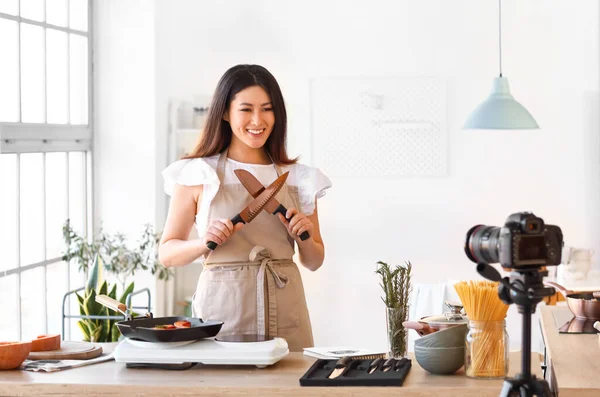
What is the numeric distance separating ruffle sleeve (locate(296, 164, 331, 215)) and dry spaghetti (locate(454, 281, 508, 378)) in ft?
3.24

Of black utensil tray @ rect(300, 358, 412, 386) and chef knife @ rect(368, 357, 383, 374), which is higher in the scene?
chef knife @ rect(368, 357, 383, 374)

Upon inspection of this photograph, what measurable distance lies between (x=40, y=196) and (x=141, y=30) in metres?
1.22

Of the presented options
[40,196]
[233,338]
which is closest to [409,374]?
[233,338]

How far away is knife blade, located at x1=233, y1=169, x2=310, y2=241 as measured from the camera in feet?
10.1

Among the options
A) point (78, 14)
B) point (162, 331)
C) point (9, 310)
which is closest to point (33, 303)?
point (9, 310)

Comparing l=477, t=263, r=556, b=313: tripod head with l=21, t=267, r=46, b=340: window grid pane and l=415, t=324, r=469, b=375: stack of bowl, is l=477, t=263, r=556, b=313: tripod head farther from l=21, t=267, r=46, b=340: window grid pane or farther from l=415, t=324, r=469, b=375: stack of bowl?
l=21, t=267, r=46, b=340: window grid pane

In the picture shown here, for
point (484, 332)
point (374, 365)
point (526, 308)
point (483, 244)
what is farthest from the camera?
point (374, 365)

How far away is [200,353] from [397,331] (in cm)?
57

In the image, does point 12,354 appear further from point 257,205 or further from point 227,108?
point 227,108

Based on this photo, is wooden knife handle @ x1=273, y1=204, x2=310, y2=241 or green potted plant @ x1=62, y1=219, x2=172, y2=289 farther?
Answer: green potted plant @ x1=62, y1=219, x2=172, y2=289

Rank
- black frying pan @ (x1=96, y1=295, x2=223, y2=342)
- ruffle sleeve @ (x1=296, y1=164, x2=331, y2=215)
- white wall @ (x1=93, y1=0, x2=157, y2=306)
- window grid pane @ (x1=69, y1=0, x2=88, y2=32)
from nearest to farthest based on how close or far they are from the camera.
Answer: black frying pan @ (x1=96, y1=295, x2=223, y2=342)
ruffle sleeve @ (x1=296, y1=164, x2=331, y2=215)
window grid pane @ (x1=69, y1=0, x2=88, y2=32)
white wall @ (x1=93, y1=0, x2=157, y2=306)

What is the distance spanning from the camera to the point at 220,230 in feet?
9.72

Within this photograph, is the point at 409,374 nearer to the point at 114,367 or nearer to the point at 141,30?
the point at 114,367

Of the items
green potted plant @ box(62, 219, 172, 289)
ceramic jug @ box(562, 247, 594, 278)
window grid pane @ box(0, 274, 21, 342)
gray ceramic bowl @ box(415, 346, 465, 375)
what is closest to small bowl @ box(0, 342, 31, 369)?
gray ceramic bowl @ box(415, 346, 465, 375)
